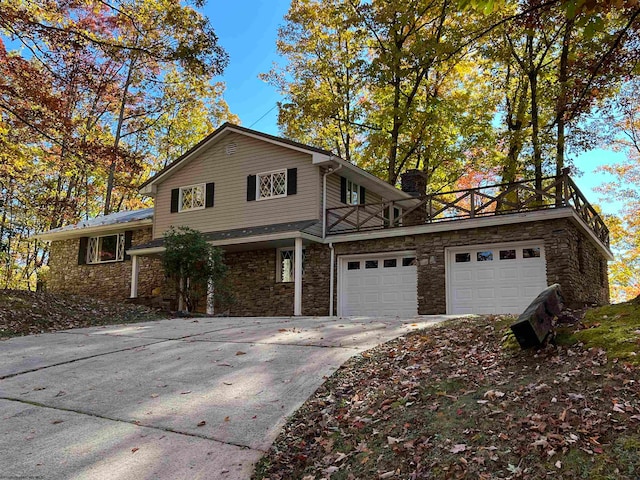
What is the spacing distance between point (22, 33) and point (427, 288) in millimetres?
11358

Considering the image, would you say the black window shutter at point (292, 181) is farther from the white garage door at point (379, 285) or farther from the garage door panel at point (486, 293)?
the garage door panel at point (486, 293)

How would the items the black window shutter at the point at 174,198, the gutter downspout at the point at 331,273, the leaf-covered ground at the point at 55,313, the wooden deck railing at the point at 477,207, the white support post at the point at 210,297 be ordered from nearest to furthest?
the leaf-covered ground at the point at 55,313
the wooden deck railing at the point at 477,207
the white support post at the point at 210,297
the gutter downspout at the point at 331,273
the black window shutter at the point at 174,198

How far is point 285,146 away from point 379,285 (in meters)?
5.27

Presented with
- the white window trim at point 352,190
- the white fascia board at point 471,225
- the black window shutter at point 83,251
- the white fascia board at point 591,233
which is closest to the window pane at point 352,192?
the white window trim at point 352,190

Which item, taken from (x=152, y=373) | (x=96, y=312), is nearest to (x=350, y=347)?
(x=152, y=373)

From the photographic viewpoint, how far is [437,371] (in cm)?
485

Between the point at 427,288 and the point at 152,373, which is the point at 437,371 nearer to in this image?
the point at 152,373

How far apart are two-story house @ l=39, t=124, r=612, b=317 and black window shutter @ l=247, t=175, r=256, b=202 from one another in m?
0.04

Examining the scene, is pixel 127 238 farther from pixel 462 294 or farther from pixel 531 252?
pixel 531 252

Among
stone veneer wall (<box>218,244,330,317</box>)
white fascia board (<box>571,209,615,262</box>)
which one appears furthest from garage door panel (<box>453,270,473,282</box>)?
stone veneer wall (<box>218,244,330,317</box>)

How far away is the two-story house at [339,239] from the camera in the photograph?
1236 cm

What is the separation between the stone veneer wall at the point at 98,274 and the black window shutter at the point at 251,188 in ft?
14.6

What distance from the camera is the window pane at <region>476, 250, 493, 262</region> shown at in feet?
41.9

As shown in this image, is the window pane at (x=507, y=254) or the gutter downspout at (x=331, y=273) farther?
the gutter downspout at (x=331, y=273)
